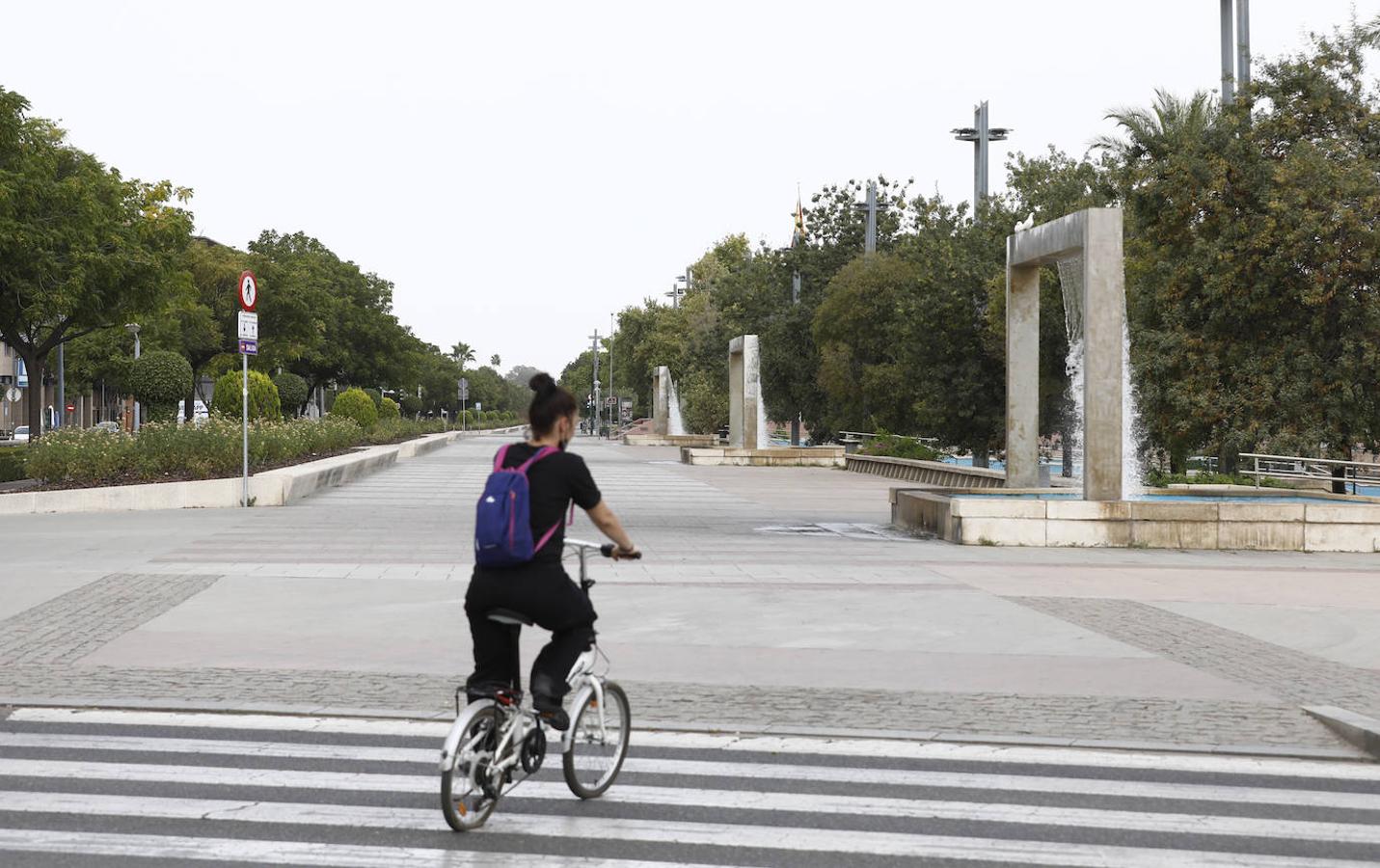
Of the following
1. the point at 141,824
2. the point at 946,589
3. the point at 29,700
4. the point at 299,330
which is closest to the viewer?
the point at 141,824

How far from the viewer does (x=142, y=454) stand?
23.0 metres

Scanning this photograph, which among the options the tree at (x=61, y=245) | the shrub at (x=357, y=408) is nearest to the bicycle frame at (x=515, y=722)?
the tree at (x=61, y=245)

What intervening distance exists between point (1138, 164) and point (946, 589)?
16899mm

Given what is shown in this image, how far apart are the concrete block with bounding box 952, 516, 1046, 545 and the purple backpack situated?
40.9ft

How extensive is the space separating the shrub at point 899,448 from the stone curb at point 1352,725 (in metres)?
28.4

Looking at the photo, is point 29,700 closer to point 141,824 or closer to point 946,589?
point 141,824

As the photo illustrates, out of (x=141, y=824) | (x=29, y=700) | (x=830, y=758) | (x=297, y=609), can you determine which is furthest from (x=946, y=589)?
(x=141, y=824)

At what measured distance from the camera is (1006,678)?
27.5 feet

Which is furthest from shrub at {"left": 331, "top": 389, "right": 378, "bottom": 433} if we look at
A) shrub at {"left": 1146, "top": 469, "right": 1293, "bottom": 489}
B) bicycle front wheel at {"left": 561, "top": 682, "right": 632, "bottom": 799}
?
bicycle front wheel at {"left": 561, "top": 682, "right": 632, "bottom": 799}

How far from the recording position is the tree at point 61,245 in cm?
3067

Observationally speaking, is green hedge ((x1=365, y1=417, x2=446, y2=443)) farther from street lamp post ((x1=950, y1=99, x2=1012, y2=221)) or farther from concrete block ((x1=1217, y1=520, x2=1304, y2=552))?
concrete block ((x1=1217, y1=520, x2=1304, y2=552))

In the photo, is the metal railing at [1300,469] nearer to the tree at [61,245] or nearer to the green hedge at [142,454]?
the green hedge at [142,454]

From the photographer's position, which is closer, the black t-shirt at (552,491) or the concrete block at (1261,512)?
the black t-shirt at (552,491)

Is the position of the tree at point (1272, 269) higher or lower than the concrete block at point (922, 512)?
higher
